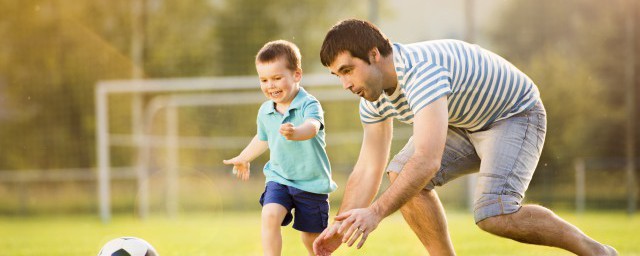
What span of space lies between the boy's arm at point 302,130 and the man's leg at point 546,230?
94 cm

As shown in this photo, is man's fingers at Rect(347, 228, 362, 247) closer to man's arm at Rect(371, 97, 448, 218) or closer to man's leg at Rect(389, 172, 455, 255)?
man's arm at Rect(371, 97, 448, 218)

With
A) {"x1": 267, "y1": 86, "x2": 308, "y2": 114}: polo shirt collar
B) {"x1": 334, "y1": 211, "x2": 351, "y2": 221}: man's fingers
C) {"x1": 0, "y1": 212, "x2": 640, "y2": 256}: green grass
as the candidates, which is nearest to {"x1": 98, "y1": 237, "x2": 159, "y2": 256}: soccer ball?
{"x1": 267, "y1": 86, "x2": 308, "y2": 114}: polo shirt collar

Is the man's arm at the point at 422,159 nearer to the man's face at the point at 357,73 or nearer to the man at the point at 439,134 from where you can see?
the man at the point at 439,134

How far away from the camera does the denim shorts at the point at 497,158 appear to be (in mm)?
4336

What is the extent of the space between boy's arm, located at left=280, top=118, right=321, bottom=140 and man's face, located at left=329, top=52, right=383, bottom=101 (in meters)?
0.35

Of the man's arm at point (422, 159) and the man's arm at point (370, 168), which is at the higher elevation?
the man's arm at point (422, 159)

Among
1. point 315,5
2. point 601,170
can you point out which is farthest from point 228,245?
point 315,5

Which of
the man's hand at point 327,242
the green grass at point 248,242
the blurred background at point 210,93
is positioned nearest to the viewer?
the man's hand at point 327,242

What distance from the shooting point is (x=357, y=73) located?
161 inches

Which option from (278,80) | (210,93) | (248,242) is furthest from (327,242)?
Result: (210,93)

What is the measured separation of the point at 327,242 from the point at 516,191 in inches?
35.4

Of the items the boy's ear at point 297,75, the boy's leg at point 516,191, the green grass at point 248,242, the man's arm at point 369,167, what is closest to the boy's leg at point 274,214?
the man's arm at point 369,167

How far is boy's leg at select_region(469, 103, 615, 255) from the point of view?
4258 mm

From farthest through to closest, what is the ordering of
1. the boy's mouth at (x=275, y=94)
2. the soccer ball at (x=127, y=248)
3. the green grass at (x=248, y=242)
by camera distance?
the green grass at (x=248, y=242) < the soccer ball at (x=127, y=248) < the boy's mouth at (x=275, y=94)
